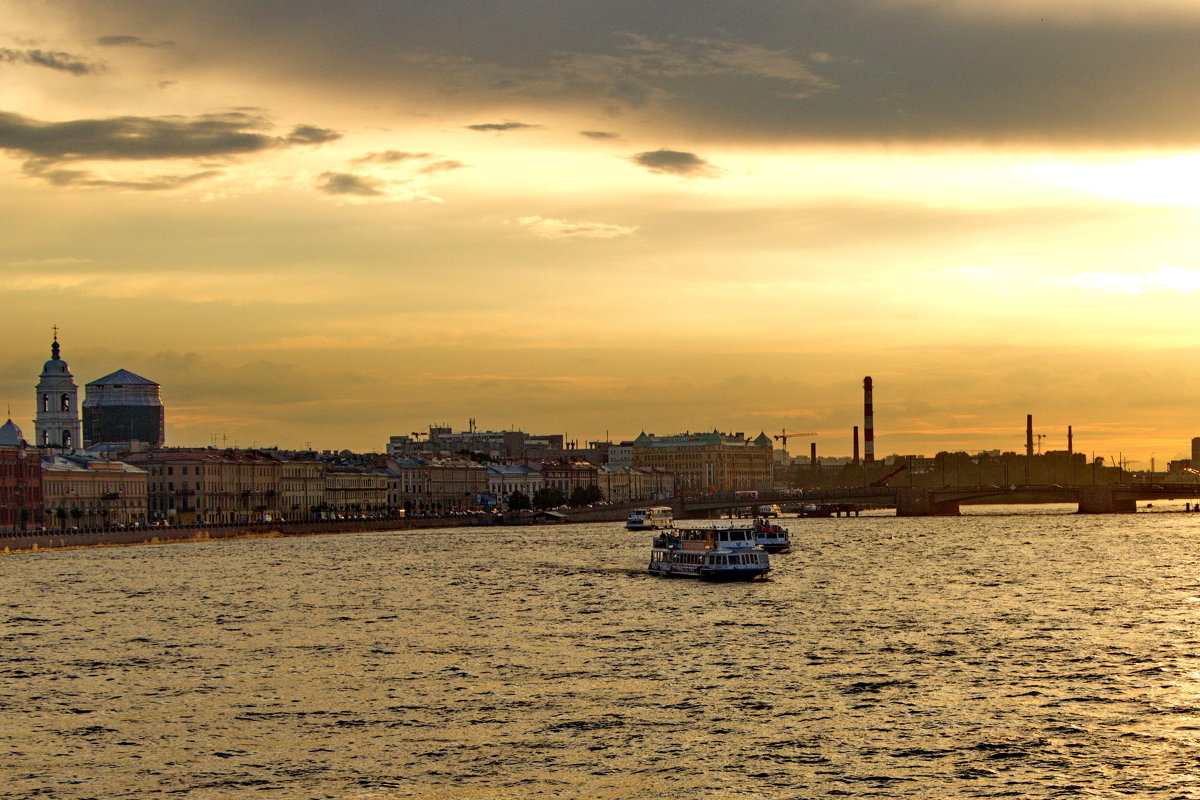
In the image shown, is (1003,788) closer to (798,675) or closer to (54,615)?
(798,675)

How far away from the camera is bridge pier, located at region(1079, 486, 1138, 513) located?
19162 centimetres

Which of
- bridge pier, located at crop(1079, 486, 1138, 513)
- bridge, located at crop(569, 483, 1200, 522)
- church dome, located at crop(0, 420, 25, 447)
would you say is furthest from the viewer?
bridge pier, located at crop(1079, 486, 1138, 513)

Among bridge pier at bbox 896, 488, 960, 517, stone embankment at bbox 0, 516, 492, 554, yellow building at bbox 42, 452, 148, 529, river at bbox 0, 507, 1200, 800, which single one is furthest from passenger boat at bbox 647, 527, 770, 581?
bridge pier at bbox 896, 488, 960, 517

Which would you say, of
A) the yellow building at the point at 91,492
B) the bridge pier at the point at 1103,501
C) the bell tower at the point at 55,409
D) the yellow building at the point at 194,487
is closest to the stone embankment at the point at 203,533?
the yellow building at the point at 91,492

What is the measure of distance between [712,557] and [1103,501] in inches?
4821

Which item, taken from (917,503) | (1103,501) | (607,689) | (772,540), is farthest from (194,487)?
(607,689)

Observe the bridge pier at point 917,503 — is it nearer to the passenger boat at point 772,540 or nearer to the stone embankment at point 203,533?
the stone embankment at point 203,533

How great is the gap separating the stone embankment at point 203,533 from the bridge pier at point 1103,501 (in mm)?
68998

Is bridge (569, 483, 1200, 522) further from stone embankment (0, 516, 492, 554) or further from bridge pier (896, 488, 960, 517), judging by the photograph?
stone embankment (0, 516, 492, 554)

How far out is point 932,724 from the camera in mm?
35688

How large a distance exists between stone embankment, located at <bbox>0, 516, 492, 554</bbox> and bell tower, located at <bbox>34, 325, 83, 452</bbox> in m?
41.6

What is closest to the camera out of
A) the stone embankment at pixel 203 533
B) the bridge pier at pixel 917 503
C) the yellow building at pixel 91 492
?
the stone embankment at pixel 203 533

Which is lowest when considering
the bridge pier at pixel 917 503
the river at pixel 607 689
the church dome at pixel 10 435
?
the river at pixel 607 689

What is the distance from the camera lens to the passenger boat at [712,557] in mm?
81000
